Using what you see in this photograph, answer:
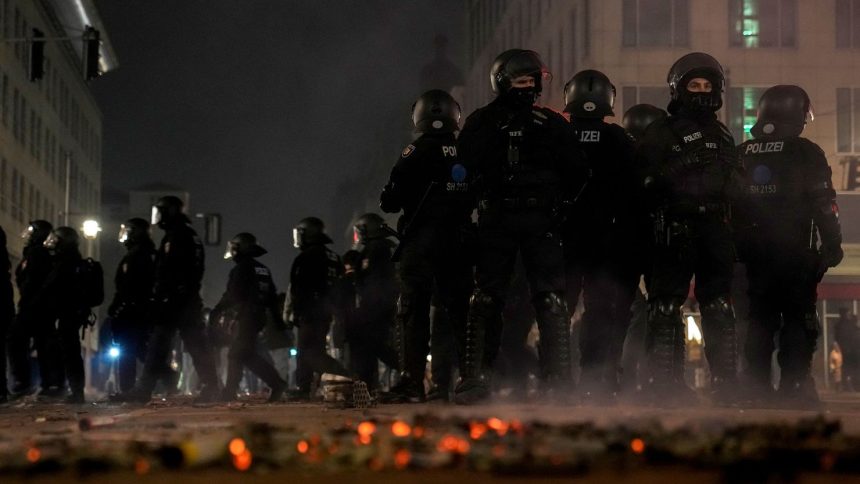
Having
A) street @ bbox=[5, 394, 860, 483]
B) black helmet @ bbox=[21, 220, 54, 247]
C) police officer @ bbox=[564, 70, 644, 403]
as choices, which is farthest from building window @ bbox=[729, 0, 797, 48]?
street @ bbox=[5, 394, 860, 483]

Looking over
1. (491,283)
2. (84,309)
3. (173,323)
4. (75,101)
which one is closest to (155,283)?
(173,323)

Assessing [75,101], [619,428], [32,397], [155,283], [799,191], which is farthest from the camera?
[75,101]

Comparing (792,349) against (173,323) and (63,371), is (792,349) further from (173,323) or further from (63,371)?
(63,371)

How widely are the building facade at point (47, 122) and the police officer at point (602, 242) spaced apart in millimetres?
35721

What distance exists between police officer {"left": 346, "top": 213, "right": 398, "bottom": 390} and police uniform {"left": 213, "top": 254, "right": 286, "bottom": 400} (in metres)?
0.99

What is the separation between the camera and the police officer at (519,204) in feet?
30.7

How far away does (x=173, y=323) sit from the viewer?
1455 cm

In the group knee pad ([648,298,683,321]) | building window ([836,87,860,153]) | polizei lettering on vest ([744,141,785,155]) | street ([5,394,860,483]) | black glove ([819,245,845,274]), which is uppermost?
building window ([836,87,860,153])

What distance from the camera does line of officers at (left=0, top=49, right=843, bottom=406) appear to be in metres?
9.41

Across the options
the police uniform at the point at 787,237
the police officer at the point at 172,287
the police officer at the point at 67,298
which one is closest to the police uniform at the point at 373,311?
the police officer at the point at 172,287

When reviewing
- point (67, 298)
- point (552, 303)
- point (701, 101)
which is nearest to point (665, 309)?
point (552, 303)

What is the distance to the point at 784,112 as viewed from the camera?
1156 cm

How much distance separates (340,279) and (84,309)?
2.76 metres

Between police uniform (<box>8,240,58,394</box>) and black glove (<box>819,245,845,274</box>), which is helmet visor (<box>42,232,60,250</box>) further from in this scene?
black glove (<box>819,245,845,274</box>)
